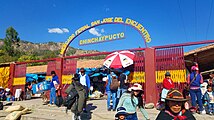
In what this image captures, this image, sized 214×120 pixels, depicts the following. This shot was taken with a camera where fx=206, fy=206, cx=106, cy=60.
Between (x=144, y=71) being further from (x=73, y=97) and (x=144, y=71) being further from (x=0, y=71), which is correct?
(x=0, y=71)

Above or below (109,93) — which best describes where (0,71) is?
above

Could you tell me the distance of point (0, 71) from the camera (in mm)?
13438

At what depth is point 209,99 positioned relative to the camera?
272 inches

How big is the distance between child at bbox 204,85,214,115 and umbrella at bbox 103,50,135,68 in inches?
117

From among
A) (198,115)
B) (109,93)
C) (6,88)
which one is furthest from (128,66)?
(6,88)

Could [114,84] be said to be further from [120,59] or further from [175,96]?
[175,96]

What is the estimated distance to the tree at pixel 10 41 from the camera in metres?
53.9

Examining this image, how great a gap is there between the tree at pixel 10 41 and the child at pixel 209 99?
2131 inches

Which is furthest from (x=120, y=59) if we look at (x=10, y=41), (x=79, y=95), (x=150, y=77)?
(x=10, y=41)

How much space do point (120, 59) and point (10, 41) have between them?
2168 inches

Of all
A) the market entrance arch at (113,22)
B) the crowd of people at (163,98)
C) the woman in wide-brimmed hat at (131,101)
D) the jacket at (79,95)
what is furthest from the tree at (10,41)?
the woman in wide-brimmed hat at (131,101)

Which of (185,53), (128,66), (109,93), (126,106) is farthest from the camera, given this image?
(128,66)

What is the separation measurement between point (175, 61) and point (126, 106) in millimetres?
4472

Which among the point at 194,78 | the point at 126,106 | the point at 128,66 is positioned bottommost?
the point at 126,106
